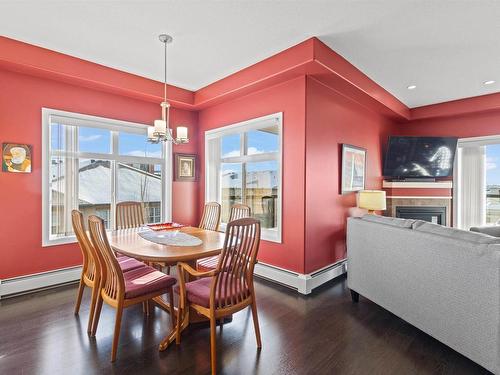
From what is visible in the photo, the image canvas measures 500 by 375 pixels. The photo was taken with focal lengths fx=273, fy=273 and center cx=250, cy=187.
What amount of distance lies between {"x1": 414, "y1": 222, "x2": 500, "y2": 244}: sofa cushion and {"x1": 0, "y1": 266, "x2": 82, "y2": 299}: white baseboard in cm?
402

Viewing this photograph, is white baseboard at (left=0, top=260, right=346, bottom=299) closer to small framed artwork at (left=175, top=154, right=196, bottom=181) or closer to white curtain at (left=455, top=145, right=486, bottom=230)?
small framed artwork at (left=175, top=154, right=196, bottom=181)

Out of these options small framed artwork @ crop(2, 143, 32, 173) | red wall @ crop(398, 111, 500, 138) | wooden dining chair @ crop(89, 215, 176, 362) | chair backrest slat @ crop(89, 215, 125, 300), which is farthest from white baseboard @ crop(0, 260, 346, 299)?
red wall @ crop(398, 111, 500, 138)

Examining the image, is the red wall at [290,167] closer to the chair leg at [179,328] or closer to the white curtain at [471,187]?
the chair leg at [179,328]

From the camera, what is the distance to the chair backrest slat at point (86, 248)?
2.33m

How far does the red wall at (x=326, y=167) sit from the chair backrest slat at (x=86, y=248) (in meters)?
2.28

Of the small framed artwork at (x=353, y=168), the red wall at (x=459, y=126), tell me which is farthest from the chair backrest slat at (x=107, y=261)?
the red wall at (x=459, y=126)

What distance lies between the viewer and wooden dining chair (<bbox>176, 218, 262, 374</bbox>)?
190 cm

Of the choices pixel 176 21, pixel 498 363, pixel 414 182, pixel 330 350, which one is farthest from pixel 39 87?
pixel 414 182

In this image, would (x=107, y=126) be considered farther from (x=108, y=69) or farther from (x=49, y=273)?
(x=49, y=273)

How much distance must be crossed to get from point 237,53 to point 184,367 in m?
3.12

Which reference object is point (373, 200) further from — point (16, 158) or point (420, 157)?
point (16, 158)

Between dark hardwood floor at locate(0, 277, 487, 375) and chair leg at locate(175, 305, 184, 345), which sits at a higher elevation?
chair leg at locate(175, 305, 184, 345)

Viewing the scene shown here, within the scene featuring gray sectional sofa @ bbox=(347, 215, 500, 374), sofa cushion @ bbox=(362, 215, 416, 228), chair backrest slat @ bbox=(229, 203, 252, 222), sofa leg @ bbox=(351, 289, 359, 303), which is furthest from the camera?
chair backrest slat @ bbox=(229, 203, 252, 222)

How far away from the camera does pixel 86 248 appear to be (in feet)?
8.22
